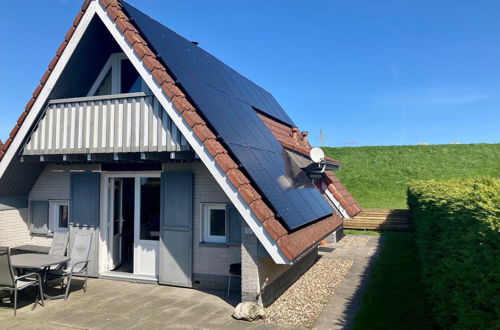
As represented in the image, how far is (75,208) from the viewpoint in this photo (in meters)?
11.0

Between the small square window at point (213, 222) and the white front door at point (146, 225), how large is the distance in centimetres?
162

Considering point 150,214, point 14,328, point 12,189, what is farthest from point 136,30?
point 14,328

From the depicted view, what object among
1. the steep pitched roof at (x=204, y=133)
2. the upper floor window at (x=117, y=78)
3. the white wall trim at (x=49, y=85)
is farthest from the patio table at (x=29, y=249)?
the upper floor window at (x=117, y=78)

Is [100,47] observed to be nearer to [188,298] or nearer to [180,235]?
[180,235]

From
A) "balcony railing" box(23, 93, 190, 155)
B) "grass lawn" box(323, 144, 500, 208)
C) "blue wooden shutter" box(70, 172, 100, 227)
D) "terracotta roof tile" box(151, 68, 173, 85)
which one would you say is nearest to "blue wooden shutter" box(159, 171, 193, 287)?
"balcony railing" box(23, 93, 190, 155)

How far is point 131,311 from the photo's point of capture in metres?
7.99

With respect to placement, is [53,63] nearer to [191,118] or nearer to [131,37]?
[131,37]

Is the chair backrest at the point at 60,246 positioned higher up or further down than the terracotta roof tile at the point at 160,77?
further down

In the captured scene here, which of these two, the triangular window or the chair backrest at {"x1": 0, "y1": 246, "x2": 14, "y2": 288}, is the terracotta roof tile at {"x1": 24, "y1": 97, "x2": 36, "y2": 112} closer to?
the triangular window

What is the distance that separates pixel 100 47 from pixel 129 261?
21.7ft

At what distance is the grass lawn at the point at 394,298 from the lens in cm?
720

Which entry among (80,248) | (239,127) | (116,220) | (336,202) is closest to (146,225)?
(116,220)

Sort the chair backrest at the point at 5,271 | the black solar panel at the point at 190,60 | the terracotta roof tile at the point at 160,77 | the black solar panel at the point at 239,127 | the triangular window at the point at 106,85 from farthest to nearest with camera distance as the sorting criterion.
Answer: the triangular window at the point at 106,85 < the black solar panel at the point at 190,60 < the black solar panel at the point at 239,127 < the terracotta roof tile at the point at 160,77 < the chair backrest at the point at 5,271

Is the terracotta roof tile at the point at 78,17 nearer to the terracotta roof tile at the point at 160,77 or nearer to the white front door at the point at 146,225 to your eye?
the terracotta roof tile at the point at 160,77
